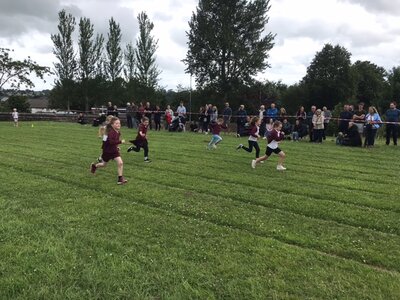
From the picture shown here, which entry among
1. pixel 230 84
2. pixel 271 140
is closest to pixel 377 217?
pixel 271 140

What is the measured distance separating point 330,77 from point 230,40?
54.9ft

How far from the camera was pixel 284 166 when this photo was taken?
1209 centimetres

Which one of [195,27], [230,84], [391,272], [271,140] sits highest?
[195,27]

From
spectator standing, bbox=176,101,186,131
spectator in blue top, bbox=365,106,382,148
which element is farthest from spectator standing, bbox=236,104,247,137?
spectator in blue top, bbox=365,106,382,148

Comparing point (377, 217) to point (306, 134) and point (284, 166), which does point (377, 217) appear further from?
point (306, 134)

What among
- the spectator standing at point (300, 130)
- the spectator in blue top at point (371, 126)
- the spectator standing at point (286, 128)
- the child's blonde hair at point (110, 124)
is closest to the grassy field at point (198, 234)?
the child's blonde hair at point (110, 124)

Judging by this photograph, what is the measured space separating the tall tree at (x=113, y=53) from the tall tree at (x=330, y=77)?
80.9ft

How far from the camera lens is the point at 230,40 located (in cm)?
4156

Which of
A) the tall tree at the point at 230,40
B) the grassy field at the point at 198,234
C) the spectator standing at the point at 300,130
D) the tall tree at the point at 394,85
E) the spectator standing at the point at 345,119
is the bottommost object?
the grassy field at the point at 198,234

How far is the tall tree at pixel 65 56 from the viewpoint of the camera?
50.0 m

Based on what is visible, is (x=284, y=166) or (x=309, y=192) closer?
(x=309, y=192)

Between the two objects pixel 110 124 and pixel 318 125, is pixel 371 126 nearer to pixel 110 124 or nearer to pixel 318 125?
pixel 318 125

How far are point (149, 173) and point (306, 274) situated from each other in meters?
6.63

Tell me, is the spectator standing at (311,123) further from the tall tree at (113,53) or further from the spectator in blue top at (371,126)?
the tall tree at (113,53)
